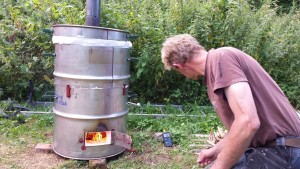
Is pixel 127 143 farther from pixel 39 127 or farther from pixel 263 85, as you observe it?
pixel 263 85

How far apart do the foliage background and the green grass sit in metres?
0.54

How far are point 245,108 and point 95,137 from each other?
79.9 inches

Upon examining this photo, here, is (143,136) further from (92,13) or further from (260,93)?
(260,93)

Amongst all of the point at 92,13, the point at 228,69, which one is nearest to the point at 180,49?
the point at 228,69

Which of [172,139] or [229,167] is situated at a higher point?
[229,167]

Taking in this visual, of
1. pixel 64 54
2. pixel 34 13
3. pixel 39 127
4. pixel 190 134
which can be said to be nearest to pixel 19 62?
pixel 34 13

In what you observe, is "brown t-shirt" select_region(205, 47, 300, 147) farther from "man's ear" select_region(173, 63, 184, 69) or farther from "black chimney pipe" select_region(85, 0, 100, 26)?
"black chimney pipe" select_region(85, 0, 100, 26)

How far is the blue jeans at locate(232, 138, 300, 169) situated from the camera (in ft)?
6.30

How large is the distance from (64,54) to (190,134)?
6.85 ft

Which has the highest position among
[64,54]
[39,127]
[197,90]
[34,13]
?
[34,13]

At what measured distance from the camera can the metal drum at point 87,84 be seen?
10.1 feet

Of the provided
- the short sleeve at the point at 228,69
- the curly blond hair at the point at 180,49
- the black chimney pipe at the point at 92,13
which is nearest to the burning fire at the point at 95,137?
the black chimney pipe at the point at 92,13

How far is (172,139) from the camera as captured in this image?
4.02 meters

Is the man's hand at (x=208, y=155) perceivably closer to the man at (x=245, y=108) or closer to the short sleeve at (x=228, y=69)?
the man at (x=245, y=108)
